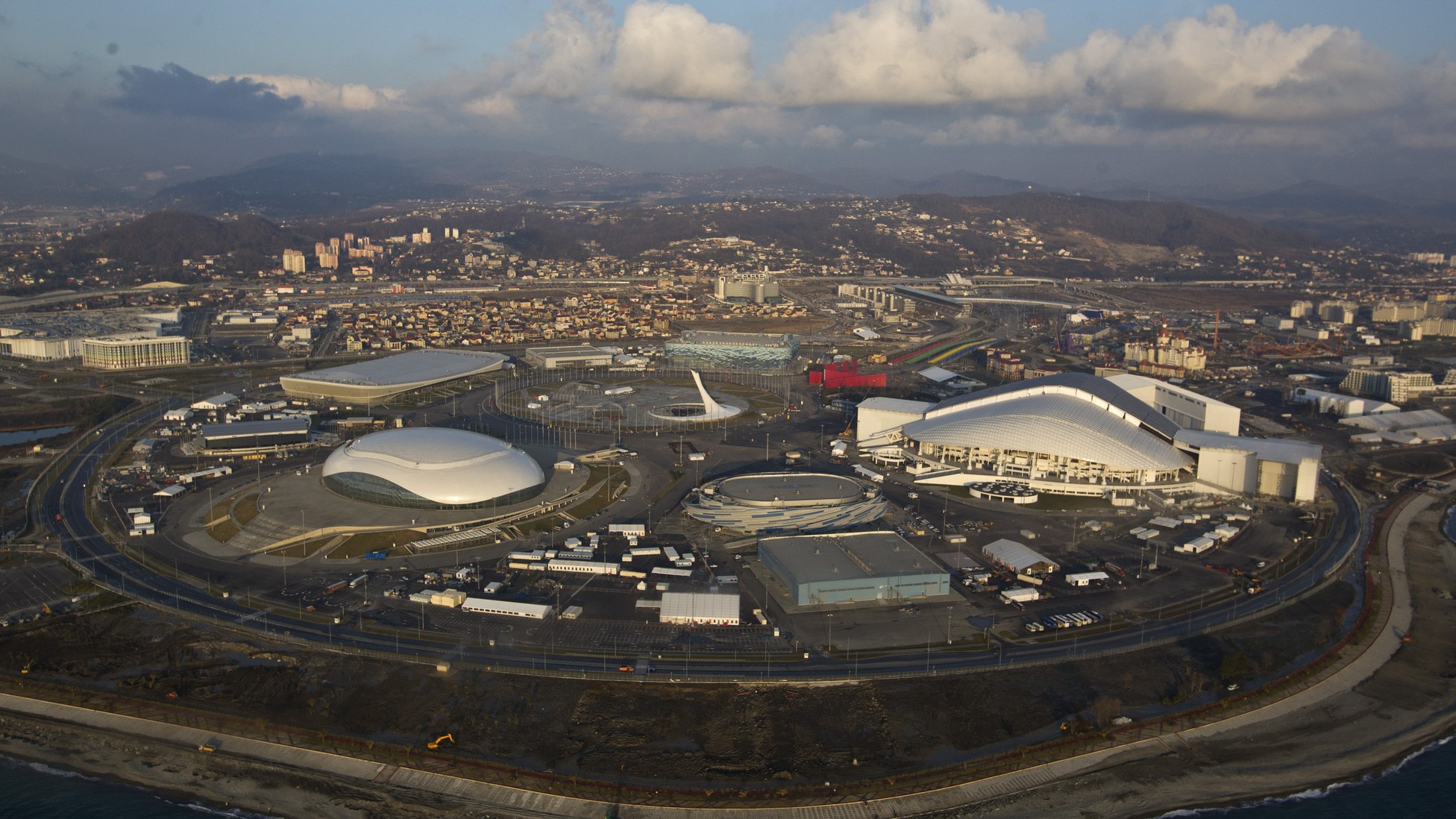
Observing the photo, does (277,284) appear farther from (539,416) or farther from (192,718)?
(192,718)

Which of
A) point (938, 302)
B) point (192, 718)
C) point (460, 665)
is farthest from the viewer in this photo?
point (938, 302)

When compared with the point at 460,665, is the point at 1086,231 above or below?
above

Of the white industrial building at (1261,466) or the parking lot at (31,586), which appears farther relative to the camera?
the white industrial building at (1261,466)

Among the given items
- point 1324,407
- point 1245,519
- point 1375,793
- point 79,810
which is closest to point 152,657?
point 79,810

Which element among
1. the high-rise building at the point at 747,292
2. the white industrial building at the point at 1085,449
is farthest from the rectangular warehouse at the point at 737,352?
the high-rise building at the point at 747,292

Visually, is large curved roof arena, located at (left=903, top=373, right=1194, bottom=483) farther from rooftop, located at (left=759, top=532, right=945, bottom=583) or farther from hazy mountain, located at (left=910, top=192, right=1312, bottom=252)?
hazy mountain, located at (left=910, top=192, right=1312, bottom=252)

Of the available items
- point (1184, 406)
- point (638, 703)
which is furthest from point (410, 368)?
point (1184, 406)

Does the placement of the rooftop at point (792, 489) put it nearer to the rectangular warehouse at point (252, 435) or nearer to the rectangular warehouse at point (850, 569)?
the rectangular warehouse at point (850, 569)
